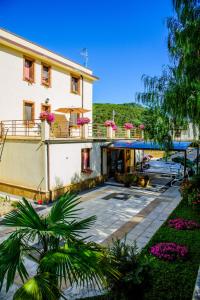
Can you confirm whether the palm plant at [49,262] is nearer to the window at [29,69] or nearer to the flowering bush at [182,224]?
the flowering bush at [182,224]

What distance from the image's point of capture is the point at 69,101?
20344 millimetres

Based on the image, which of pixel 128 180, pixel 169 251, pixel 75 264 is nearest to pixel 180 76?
pixel 169 251

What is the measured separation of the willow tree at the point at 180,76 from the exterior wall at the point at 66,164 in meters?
5.91

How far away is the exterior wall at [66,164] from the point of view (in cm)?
1274

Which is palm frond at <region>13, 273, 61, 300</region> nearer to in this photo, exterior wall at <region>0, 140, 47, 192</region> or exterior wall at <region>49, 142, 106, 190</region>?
exterior wall at <region>0, 140, 47, 192</region>

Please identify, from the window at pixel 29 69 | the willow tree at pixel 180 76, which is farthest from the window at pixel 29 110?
→ the willow tree at pixel 180 76

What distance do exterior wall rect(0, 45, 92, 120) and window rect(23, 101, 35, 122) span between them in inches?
10.5

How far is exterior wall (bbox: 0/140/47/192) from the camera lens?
12.4 m

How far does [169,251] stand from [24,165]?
9.41m

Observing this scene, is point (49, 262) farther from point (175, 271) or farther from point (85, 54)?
point (85, 54)

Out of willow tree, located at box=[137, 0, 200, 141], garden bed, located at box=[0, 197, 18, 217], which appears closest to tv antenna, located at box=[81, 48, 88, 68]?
willow tree, located at box=[137, 0, 200, 141]

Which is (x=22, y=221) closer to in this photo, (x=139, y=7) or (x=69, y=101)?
(x=139, y=7)

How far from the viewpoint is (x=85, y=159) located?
15.6m

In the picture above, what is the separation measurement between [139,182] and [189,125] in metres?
7.98
